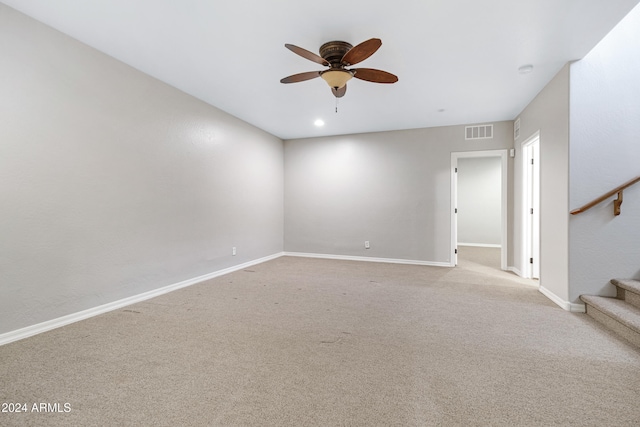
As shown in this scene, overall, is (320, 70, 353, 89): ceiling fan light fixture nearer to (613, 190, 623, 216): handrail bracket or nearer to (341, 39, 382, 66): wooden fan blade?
(341, 39, 382, 66): wooden fan blade

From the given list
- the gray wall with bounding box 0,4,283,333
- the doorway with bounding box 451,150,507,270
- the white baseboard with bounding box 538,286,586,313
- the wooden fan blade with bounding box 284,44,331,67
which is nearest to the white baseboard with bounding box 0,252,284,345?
the gray wall with bounding box 0,4,283,333

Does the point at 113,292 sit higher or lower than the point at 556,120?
lower

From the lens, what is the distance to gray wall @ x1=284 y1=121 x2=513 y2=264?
5.34 metres

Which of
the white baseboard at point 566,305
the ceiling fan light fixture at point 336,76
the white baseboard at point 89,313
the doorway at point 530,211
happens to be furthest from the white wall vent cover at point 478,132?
the white baseboard at point 89,313

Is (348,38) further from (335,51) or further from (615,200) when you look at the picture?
(615,200)

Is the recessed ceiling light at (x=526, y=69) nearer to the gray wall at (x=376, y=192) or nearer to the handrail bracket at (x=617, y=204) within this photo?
the handrail bracket at (x=617, y=204)

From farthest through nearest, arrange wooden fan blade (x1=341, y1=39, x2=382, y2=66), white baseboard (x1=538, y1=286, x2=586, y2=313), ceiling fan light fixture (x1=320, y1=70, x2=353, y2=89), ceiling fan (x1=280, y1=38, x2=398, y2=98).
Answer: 1. white baseboard (x1=538, y1=286, x2=586, y2=313)
2. ceiling fan light fixture (x1=320, y1=70, x2=353, y2=89)
3. ceiling fan (x1=280, y1=38, x2=398, y2=98)
4. wooden fan blade (x1=341, y1=39, x2=382, y2=66)

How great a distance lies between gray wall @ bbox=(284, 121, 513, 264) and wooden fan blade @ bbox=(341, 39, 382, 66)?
3.33 m

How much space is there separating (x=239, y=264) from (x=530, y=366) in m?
4.15

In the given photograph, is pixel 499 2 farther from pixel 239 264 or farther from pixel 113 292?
pixel 239 264

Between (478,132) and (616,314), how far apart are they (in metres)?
3.61

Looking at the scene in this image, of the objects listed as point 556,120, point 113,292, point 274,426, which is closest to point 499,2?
point 556,120

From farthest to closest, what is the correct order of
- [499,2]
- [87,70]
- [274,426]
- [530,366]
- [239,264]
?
[239,264], [87,70], [499,2], [530,366], [274,426]

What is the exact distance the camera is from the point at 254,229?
5.40 metres
